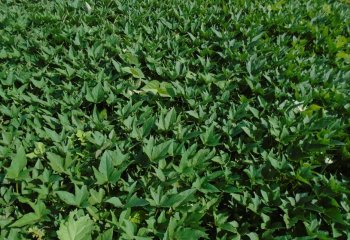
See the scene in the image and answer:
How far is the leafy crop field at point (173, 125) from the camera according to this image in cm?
206

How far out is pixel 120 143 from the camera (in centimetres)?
242

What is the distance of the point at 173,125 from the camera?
2562 millimetres

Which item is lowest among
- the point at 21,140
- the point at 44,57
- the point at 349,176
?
the point at 349,176

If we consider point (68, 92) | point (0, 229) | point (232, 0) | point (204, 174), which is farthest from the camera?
point (232, 0)

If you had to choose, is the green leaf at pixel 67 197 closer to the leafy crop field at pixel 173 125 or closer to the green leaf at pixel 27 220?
the leafy crop field at pixel 173 125

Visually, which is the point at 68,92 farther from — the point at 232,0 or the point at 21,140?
the point at 232,0

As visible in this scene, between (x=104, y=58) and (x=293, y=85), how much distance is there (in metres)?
1.47

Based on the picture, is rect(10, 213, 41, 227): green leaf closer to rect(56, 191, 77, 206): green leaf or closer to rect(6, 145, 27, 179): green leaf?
rect(56, 191, 77, 206): green leaf

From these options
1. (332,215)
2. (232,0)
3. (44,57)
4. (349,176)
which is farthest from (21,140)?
(232,0)

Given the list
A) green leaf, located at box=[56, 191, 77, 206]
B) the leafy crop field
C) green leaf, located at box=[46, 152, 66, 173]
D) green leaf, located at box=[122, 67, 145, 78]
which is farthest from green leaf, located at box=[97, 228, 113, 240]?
green leaf, located at box=[122, 67, 145, 78]

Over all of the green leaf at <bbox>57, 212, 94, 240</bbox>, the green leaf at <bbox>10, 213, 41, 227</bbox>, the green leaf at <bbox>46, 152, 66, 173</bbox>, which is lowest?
the green leaf at <bbox>10, 213, 41, 227</bbox>

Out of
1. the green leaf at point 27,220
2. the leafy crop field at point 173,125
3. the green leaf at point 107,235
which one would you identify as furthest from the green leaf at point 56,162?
the green leaf at point 107,235

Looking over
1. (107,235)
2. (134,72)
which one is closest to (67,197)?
(107,235)

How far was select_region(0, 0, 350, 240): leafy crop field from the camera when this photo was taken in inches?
81.2
